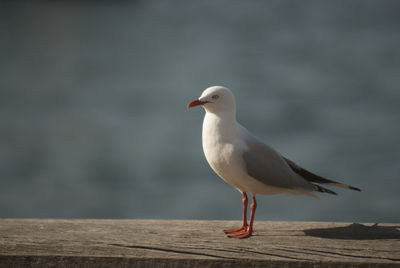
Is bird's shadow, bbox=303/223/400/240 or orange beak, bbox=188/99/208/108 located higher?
orange beak, bbox=188/99/208/108

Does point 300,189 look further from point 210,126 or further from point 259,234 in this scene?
point 210,126

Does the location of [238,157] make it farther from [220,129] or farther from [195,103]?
[195,103]

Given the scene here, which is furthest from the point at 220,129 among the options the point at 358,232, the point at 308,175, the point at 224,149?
the point at 358,232

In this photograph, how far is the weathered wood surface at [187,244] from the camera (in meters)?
2.39

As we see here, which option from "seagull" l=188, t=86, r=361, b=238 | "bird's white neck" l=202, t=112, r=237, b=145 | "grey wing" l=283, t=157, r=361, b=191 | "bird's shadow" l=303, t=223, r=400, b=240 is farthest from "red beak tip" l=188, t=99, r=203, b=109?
"bird's shadow" l=303, t=223, r=400, b=240

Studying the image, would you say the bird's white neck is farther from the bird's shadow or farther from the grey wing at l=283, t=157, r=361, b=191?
the bird's shadow

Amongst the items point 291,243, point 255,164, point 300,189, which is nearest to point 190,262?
point 291,243

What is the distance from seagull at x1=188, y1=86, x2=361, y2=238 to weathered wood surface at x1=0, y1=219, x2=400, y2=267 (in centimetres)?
23

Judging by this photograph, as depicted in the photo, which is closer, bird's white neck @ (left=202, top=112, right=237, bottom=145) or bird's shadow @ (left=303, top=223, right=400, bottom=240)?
bird's shadow @ (left=303, top=223, right=400, bottom=240)

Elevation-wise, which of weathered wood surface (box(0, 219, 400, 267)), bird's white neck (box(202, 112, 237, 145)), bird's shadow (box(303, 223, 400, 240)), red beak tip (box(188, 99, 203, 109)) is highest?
red beak tip (box(188, 99, 203, 109))

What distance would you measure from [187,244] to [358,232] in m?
1.09

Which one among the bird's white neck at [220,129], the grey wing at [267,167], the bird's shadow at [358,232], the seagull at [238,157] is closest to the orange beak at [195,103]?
the seagull at [238,157]

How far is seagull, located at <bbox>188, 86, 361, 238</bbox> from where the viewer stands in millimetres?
2969

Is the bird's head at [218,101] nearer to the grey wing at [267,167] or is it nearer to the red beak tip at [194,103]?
the red beak tip at [194,103]
